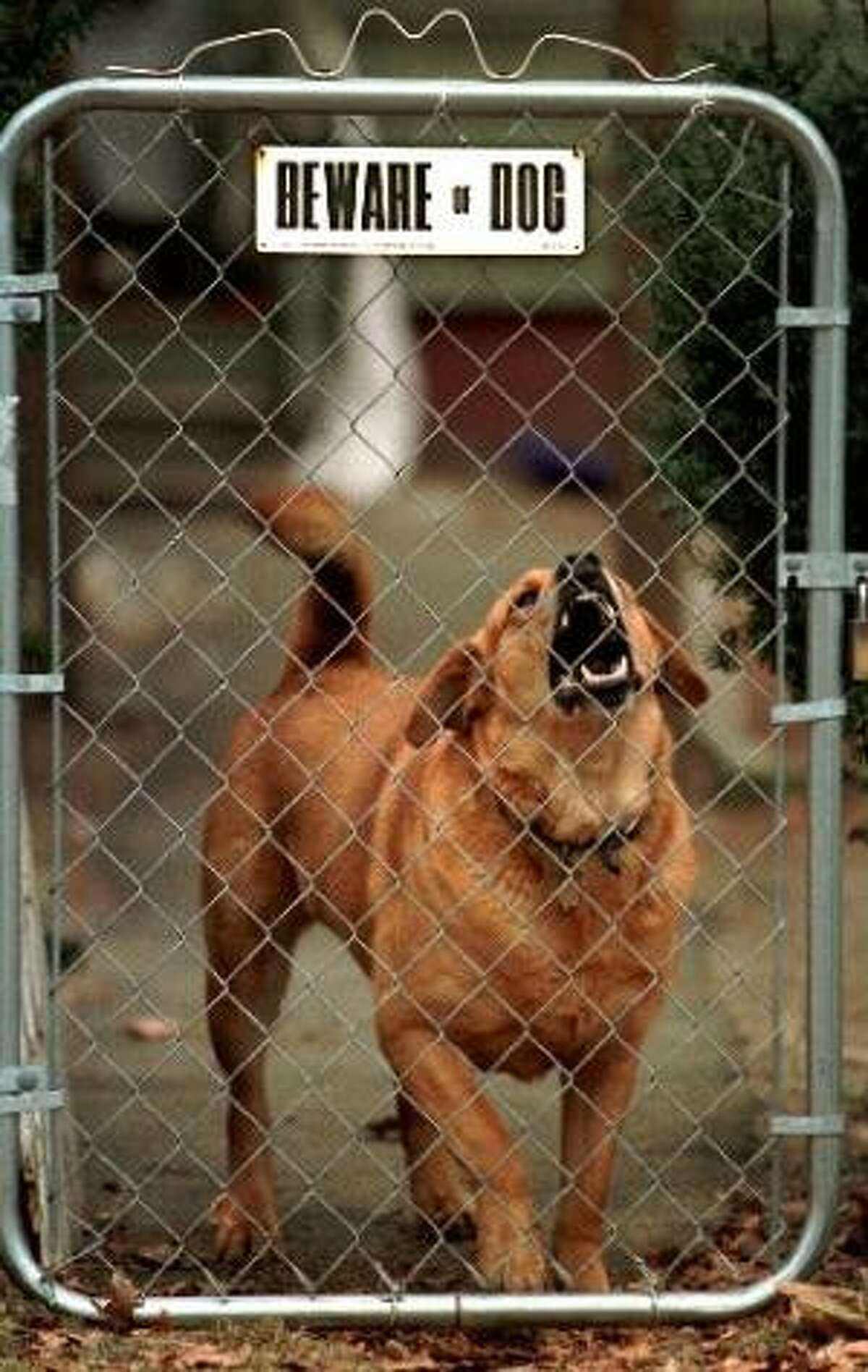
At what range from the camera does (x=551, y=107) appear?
475 centimetres

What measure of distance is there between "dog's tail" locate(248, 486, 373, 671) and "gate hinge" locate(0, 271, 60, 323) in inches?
49.9

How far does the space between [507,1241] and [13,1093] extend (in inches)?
37.0

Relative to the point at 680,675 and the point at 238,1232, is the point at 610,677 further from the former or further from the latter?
the point at 238,1232

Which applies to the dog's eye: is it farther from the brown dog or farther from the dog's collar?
the dog's collar

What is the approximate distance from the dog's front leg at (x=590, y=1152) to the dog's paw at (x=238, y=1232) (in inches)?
24.5

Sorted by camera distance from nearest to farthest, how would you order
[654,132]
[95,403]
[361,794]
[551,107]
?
[551,107] < [361,794] < [654,132] < [95,403]

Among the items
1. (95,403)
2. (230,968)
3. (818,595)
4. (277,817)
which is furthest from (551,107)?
(95,403)

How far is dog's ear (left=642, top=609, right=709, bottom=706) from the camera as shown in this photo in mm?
5520

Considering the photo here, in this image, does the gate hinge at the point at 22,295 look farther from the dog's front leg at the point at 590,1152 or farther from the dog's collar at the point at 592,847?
the dog's front leg at the point at 590,1152

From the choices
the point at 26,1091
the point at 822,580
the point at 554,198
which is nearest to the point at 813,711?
the point at 822,580

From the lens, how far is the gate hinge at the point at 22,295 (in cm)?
475

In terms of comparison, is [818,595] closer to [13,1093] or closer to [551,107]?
[551,107]

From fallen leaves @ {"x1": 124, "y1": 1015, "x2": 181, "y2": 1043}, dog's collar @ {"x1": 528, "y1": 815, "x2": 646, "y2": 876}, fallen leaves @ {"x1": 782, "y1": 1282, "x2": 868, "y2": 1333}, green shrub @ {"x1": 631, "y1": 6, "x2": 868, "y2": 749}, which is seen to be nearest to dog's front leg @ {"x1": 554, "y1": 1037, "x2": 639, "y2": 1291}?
dog's collar @ {"x1": 528, "y1": 815, "x2": 646, "y2": 876}

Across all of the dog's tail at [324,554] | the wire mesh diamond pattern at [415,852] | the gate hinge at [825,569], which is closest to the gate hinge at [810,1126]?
the wire mesh diamond pattern at [415,852]
